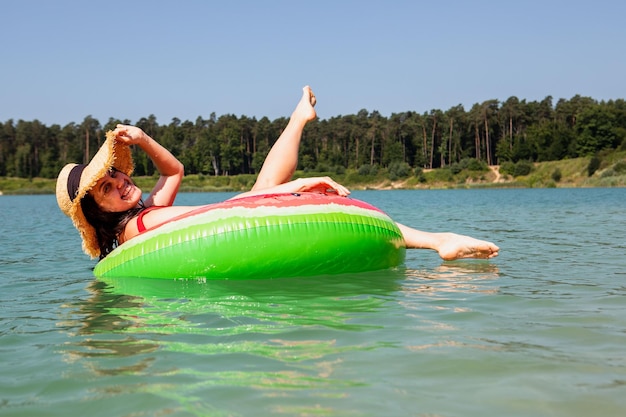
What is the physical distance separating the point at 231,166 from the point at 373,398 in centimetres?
9426

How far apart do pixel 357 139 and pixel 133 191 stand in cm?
8963

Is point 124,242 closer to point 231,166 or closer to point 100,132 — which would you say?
point 231,166

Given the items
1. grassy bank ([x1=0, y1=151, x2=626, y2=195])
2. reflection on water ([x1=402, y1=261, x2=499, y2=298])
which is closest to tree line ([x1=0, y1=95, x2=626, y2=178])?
grassy bank ([x1=0, y1=151, x2=626, y2=195])

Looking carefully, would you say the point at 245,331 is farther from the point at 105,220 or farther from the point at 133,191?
the point at 105,220

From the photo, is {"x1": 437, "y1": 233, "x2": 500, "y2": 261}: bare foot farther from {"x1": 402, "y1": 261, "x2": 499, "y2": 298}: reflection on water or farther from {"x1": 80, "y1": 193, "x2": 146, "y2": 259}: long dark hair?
{"x1": 80, "y1": 193, "x2": 146, "y2": 259}: long dark hair

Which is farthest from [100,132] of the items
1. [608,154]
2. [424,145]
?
[608,154]

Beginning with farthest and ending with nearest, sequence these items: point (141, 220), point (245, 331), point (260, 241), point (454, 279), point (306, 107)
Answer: point (306, 107) → point (141, 220) → point (454, 279) → point (260, 241) → point (245, 331)

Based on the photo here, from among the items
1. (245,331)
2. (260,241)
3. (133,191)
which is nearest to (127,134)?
(133,191)

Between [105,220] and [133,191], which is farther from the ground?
[133,191]

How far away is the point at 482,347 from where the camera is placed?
3008mm

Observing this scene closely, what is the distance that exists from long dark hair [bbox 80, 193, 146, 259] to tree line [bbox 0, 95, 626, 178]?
238 ft

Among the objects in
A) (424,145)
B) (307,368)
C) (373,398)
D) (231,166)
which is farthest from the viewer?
(231,166)

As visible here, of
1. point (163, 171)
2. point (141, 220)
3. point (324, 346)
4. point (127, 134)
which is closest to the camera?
point (324, 346)

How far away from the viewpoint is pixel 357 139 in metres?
94.2
